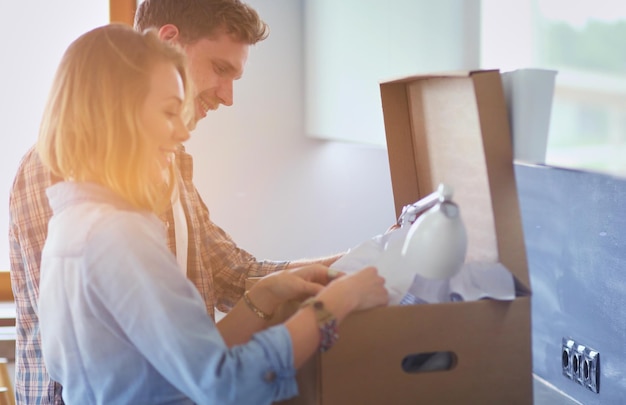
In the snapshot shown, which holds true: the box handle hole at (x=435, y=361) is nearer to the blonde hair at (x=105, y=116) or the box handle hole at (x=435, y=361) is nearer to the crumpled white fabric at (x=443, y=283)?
the crumpled white fabric at (x=443, y=283)

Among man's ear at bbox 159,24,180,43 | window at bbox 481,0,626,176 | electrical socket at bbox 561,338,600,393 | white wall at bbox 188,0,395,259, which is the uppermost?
man's ear at bbox 159,24,180,43

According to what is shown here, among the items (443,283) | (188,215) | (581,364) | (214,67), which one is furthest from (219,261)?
(581,364)

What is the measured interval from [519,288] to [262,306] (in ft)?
1.31

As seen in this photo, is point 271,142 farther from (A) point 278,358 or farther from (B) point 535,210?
(A) point 278,358

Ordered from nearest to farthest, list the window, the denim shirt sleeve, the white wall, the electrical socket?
the denim shirt sleeve
the window
the electrical socket
the white wall

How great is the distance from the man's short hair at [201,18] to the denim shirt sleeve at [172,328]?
71 centimetres

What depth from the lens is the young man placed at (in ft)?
4.76

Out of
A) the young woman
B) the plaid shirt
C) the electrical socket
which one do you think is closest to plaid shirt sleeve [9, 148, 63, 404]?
the plaid shirt

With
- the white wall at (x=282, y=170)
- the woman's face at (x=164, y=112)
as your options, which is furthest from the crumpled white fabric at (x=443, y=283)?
the white wall at (x=282, y=170)

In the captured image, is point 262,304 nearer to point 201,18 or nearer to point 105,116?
point 105,116

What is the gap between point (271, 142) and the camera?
2.96 m

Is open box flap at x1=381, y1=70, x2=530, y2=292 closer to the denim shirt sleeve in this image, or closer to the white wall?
the denim shirt sleeve

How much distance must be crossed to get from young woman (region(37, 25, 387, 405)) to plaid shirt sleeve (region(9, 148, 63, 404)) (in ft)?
0.92

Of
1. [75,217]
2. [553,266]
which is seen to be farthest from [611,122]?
[75,217]
